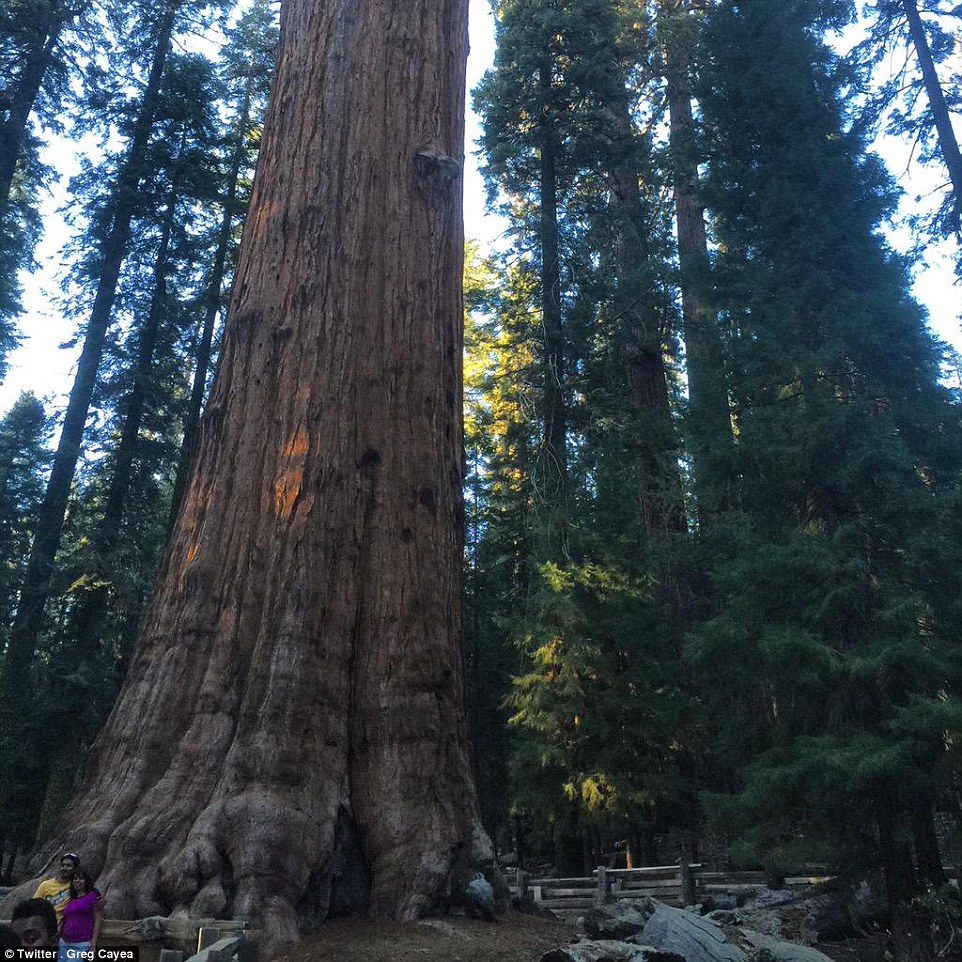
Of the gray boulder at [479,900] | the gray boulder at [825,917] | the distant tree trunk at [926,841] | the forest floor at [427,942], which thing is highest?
the distant tree trunk at [926,841]

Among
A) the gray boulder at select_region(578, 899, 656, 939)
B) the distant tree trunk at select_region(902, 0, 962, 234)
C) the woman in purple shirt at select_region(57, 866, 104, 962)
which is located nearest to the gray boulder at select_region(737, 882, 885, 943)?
the gray boulder at select_region(578, 899, 656, 939)

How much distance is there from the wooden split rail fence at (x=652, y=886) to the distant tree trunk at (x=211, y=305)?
9822 millimetres

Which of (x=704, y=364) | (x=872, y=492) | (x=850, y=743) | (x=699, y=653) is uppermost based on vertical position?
(x=704, y=364)

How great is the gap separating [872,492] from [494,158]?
11764 mm

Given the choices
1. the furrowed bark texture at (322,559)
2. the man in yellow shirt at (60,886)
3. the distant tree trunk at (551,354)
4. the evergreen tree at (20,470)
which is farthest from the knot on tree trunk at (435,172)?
the evergreen tree at (20,470)

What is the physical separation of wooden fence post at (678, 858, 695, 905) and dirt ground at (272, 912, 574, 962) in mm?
8099

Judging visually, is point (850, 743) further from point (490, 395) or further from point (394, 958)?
point (490, 395)

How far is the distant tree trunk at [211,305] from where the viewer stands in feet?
58.6

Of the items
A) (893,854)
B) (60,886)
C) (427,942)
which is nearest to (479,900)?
(427,942)

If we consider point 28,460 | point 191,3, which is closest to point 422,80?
point 191,3

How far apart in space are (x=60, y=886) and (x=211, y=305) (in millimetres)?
16520

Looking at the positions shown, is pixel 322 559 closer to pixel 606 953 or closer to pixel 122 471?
pixel 606 953

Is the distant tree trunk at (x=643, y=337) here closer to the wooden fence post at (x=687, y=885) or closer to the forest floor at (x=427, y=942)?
the wooden fence post at (x=687, y=885)

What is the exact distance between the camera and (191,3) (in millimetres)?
21484
